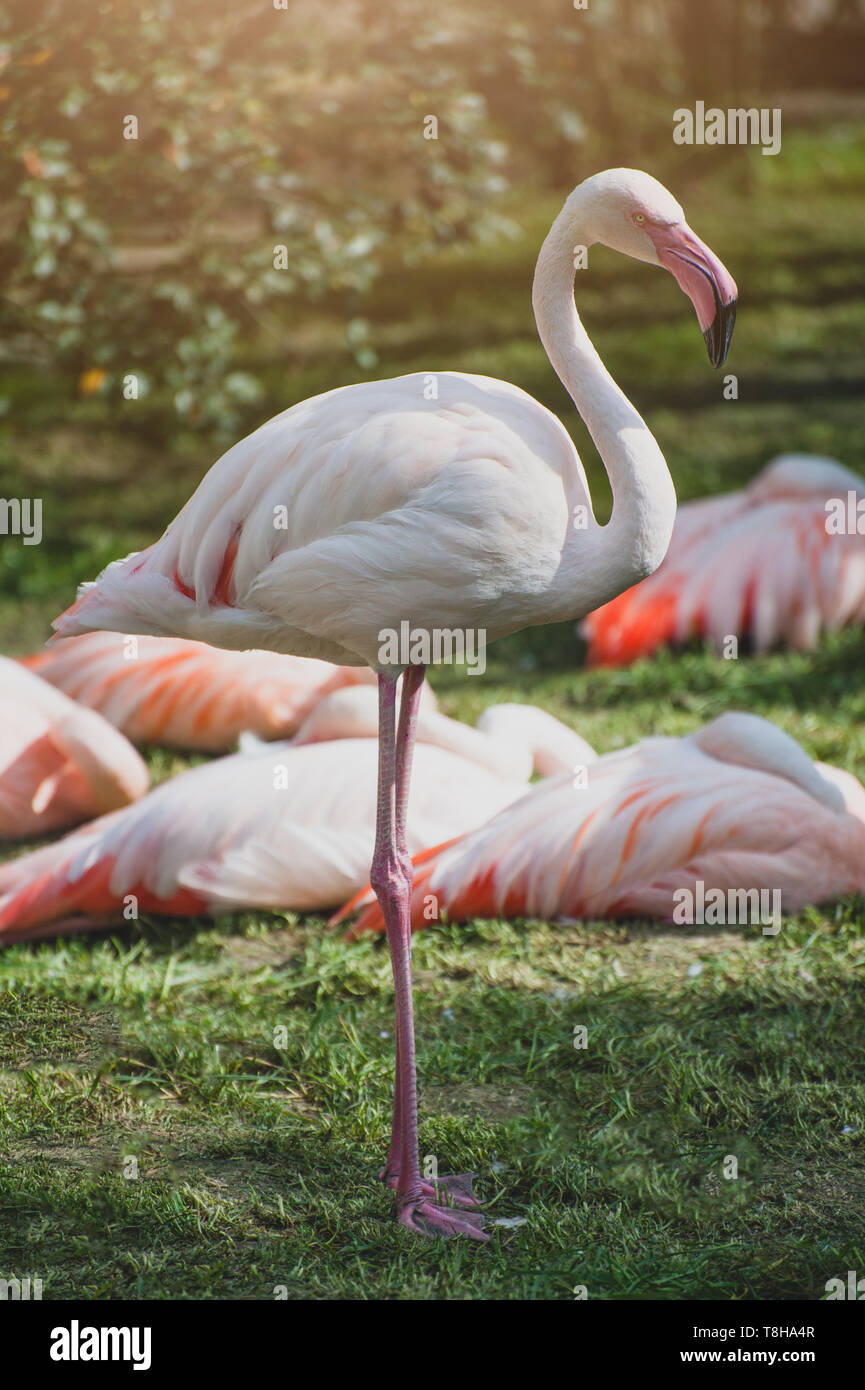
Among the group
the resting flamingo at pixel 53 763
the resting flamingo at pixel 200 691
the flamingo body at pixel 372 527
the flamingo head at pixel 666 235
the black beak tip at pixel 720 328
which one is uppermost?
the flamingo head at pixel 666 235

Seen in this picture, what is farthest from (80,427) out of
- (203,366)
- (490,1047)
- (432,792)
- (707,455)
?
(490,1047)

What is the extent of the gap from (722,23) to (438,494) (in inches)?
488

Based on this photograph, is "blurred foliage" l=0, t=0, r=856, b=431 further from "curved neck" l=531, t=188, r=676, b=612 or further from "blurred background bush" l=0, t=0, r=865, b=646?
"curved neck" l=531, t=188, r=676, b=612

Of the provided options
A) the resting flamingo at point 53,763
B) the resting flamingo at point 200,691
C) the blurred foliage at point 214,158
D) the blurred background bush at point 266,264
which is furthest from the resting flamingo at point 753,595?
the resting flamingo at point 53,763

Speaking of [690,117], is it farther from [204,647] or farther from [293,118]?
[204,647]

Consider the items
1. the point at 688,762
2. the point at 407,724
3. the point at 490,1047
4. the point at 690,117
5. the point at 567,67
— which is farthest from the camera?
the point at 690,117

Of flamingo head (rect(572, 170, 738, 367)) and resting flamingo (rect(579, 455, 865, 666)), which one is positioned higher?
flamingo head (rect(572, 170, 738, 367))

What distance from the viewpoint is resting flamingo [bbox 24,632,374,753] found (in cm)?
487

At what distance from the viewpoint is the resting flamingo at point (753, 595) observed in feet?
18.1

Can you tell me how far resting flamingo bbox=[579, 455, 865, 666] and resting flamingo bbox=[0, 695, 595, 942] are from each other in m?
1.60

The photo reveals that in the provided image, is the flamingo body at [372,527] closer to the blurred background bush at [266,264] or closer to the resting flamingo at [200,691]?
the resting flamingo at [200,691]

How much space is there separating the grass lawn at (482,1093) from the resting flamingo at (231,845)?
10 cm

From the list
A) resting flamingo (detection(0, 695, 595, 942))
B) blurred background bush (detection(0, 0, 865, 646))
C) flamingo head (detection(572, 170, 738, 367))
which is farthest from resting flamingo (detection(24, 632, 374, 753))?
Result: flamingo head (detection(572, 170, 738, 367))

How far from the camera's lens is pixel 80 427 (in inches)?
318
